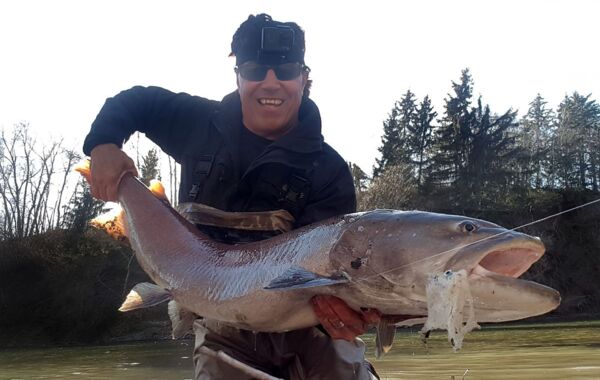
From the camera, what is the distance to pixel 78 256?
31.8 metres

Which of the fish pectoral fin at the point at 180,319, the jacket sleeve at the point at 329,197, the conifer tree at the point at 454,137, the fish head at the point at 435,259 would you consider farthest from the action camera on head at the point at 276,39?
the conifer tree at the point at 454,137

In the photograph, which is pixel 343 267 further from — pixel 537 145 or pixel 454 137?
pixel 537 145

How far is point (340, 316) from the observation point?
121 inches

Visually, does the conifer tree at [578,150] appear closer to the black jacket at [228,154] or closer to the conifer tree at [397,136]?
the conifer tree at [397,136]

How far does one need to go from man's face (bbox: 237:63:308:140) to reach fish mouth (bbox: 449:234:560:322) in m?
1.69

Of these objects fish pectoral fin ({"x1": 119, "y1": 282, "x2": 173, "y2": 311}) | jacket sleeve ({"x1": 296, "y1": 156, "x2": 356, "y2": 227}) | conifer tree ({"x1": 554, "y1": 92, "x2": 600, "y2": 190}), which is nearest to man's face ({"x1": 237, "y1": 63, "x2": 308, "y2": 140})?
jacket sleeve ({"x1": 296, "y1": 156, "x2": 356, "y2": 227})

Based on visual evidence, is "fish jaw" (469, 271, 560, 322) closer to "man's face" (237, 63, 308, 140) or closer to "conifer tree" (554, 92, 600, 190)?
"man's face" (237, 63, 308, 140)

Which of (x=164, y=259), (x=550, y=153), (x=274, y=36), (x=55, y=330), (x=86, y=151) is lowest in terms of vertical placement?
(x=55, y=330)

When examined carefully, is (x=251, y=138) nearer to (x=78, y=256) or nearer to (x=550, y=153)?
(x=78, y=256)

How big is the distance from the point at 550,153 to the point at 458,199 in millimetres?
14939

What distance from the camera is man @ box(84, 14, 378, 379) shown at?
148 inches

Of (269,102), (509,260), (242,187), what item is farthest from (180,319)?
(509,260)

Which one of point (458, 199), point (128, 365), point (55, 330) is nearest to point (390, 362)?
point (128, 365)

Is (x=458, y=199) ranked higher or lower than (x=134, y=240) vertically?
higher
